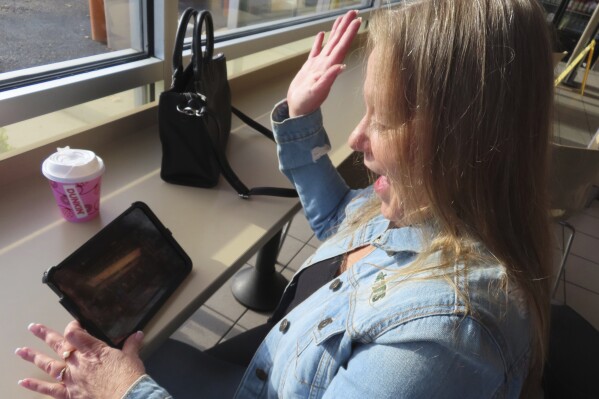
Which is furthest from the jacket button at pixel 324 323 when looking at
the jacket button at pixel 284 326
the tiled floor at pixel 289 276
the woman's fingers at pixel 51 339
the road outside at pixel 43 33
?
the road outside at pixel 43 33

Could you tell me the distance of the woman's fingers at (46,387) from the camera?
571 mm

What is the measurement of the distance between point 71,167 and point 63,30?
1.91ft

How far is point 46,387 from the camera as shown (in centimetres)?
58

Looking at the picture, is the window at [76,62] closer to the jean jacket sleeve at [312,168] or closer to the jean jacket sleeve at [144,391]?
the jean jacket sleeve at [312,168]

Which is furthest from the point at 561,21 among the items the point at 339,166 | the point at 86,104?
the point at 86,104

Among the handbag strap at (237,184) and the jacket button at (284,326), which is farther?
the handbag strap at (237,184)

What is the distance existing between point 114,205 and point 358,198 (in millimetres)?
529

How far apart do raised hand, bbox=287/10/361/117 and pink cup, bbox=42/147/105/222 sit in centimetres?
43

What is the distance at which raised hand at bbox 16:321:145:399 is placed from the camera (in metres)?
0.60

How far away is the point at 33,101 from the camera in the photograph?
1.00 metres

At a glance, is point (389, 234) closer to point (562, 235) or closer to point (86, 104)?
point (86, 104)

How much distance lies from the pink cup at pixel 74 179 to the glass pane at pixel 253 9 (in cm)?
69

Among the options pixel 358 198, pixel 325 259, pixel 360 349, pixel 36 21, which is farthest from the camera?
pixel 36 21

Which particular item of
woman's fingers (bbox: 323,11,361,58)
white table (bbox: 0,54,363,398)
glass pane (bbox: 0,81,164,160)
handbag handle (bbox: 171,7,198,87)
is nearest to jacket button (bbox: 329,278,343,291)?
white table (bbox: 0,54,363,398)
